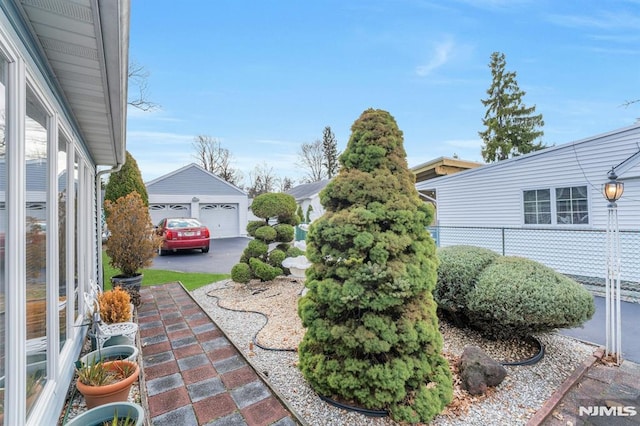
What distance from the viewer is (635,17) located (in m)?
6.73

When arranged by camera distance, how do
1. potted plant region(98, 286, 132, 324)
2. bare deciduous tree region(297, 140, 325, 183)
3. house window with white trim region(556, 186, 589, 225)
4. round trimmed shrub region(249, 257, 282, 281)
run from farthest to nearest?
1. bare deciduous tree region(297, 140, 325, 183)
2. house window with white trim region(556, 186, 589, 225)
3. round trimmed shrub region(249, 257, 282, 281)
4. potted plant region(98, 286, 132, 324)

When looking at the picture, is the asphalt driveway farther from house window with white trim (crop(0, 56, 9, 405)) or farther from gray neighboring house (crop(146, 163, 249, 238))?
house window with white trim (crop(0, 56, 9, 405))

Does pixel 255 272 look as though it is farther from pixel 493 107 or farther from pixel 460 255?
pixel 493 107

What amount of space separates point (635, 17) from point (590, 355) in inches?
306

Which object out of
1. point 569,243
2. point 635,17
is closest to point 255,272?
point 569,243

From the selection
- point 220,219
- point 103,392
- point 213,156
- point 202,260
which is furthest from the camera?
point 213,156

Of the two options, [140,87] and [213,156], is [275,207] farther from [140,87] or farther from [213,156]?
[213,156]

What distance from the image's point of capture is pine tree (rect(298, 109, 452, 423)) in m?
2.42

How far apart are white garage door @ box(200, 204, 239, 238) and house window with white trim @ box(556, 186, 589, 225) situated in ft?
51.6

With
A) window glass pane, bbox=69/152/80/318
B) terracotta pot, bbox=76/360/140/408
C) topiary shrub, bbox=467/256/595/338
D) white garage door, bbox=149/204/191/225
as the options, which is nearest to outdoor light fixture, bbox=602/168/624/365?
topiary shrub, bbox=467/256/595/338

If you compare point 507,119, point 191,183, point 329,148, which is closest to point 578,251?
point 507,119

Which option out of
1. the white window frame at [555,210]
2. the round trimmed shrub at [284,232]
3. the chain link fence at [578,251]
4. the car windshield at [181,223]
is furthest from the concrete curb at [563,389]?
the car windshield at [181,223]

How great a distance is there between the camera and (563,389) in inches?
114

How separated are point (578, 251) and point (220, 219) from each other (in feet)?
54.1
